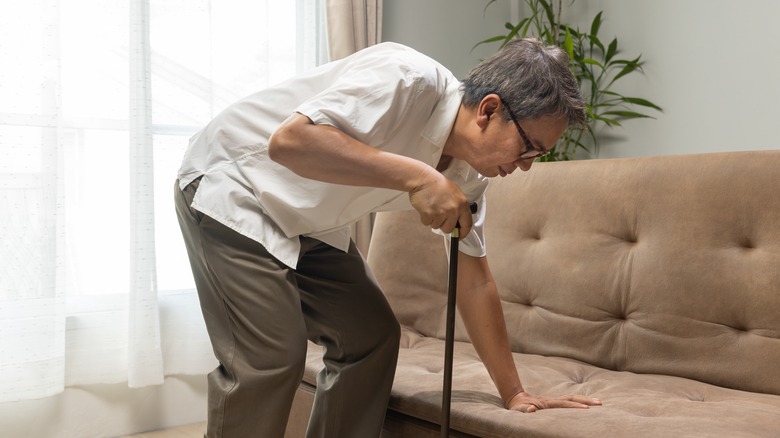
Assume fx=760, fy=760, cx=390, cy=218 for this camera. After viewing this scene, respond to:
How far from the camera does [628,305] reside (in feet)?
6.51

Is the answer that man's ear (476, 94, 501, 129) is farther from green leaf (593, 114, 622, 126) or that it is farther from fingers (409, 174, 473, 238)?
green leaf (593, 114, 622, 126)

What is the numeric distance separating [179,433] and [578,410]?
1.90 meters

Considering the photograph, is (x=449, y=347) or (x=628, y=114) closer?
(x=449, y=347)

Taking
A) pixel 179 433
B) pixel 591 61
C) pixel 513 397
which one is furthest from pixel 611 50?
pixel 179 433

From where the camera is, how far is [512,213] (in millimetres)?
2297

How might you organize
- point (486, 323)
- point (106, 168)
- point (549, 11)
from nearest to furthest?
point (486, 323)
point (106, 168)
point (549, 11)

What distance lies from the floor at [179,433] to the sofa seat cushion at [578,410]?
1.03m

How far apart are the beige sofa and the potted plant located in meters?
1.11

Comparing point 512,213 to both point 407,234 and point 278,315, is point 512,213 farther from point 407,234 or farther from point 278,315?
point 278,315

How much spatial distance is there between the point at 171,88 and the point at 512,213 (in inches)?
57.8

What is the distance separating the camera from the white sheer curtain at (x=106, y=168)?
103 inches

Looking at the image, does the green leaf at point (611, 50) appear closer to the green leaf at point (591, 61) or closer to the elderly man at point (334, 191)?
the green leaf at point (591, 61)

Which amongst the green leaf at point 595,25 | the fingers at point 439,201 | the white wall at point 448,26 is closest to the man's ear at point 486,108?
the fingers at point 439,201

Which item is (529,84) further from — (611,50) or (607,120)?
(611,50)
